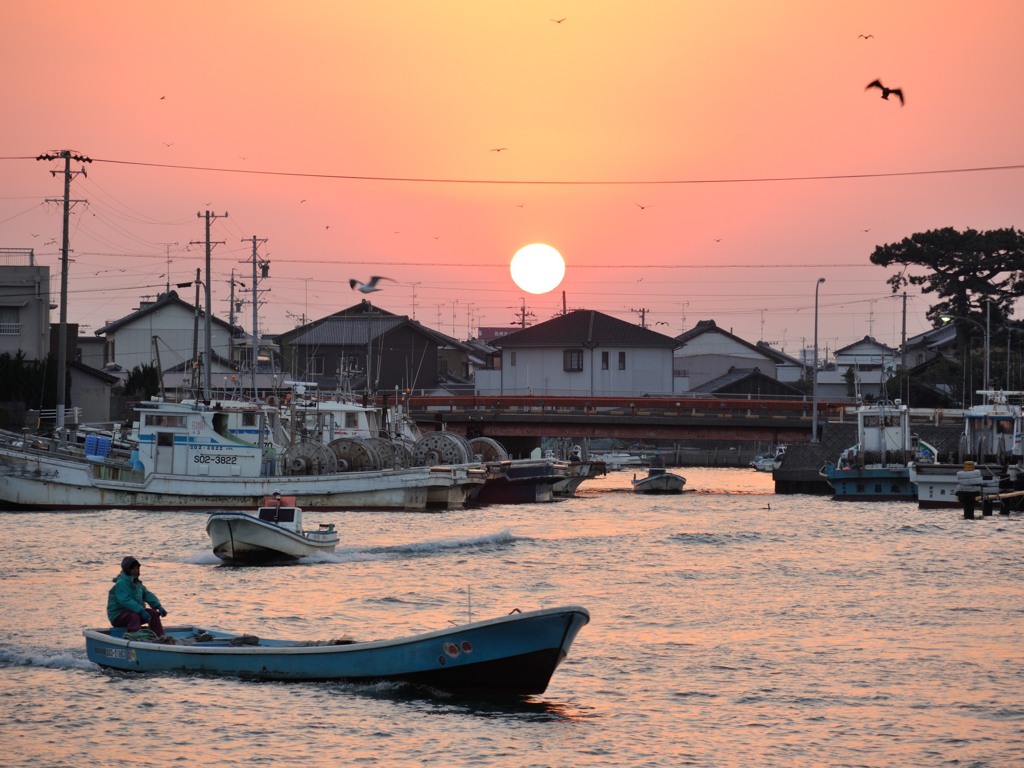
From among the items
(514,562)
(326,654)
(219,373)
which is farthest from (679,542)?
(219,373)

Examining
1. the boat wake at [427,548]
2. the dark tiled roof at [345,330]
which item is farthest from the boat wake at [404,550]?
the dark tiled roof at [345,330]

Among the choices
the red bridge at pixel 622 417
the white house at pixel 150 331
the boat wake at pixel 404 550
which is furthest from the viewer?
the white house at pixel 150 331

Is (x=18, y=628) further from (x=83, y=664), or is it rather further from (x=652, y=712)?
(x=652, y=712)

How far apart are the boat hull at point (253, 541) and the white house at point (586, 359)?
64.6 m

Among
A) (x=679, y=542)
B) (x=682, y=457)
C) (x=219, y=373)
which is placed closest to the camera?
(x=679, y=542)

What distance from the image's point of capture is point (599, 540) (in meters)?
46.8

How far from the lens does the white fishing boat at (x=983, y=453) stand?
196 ft

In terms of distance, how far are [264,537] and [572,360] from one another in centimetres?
6731

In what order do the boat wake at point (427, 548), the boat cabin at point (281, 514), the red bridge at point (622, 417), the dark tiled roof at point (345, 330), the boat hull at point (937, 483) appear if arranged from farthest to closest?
the dark tiled roof at point (345, 330), the red bridge at point (622, 417), the boat hull at point (937, 483), the boat wake at point (427, 548), the boat cabin at point (281, 514)

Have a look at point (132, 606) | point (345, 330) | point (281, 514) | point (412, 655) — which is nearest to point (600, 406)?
point (345, 330)

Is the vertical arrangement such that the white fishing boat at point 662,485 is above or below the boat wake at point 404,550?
above

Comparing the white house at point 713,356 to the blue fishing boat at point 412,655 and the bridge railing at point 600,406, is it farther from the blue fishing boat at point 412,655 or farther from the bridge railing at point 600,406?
the blue fishing boat at point 412,655

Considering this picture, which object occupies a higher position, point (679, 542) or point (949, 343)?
point (949, 343)

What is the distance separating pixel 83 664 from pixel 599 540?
24.9m
